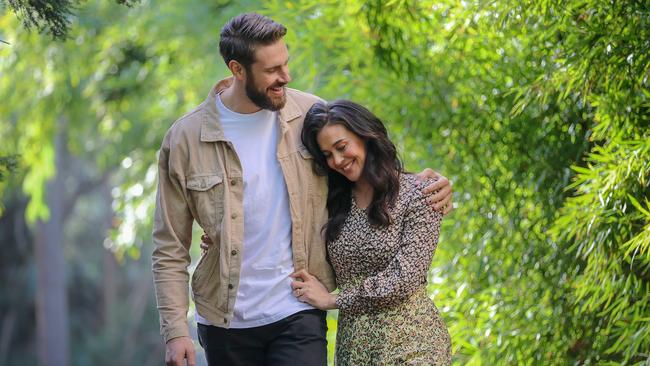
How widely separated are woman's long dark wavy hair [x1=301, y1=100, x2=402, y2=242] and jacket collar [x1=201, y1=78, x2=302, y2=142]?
63 mm

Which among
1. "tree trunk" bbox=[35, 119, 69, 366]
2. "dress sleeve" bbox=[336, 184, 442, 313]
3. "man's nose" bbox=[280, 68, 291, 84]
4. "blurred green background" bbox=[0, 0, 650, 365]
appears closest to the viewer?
"dress sleeve" bbox=[336, 184, 442, 313]

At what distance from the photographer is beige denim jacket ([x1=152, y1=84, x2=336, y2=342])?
325cm

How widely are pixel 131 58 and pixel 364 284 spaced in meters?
7.24

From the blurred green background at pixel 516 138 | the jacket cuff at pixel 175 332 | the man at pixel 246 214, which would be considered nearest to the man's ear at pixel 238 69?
the man at pixel 246 214

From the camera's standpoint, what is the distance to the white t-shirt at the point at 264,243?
3.23m

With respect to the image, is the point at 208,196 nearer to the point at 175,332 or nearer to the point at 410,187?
the point at 175,332

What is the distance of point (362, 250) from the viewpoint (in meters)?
3.15

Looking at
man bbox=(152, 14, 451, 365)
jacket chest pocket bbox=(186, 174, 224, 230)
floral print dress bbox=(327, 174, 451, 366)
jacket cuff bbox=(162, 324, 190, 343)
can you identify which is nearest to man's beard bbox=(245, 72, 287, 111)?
man bbox=(152, 14, 451, 365)

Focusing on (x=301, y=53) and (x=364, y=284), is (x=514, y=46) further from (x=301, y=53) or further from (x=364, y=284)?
(x=364, y=284)

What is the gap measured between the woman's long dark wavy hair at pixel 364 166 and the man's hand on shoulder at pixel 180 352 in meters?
0.53

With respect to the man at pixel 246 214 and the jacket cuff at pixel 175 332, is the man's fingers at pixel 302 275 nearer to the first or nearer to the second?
the man at pixel 246 214

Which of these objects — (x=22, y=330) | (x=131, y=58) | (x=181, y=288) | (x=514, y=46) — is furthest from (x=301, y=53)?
(x=22, y=330)

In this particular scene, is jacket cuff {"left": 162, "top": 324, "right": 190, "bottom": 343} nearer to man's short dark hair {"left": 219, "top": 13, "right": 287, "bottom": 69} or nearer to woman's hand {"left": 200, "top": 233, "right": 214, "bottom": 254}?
woman's hand {"left": 200, "top": 233, "right": 214, "bottom": 254}

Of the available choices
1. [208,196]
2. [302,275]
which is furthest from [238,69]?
[302,275]
